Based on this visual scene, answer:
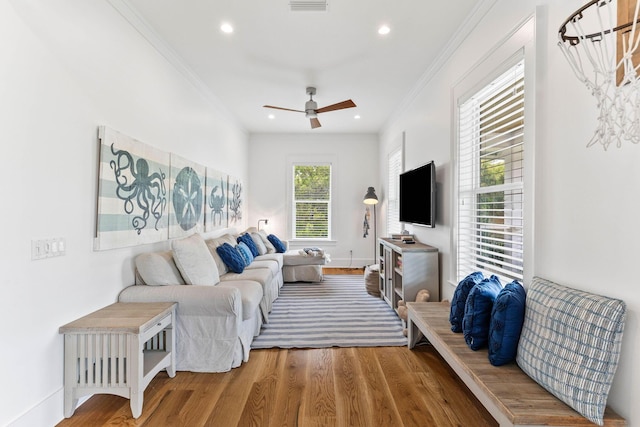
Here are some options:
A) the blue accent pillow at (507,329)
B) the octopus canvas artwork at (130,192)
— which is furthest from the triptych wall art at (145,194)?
the blue accent pillow at (507,329)

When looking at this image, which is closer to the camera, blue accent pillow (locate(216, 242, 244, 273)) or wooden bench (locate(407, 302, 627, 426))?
wooden bench (locate(407, 302, 627, 426))

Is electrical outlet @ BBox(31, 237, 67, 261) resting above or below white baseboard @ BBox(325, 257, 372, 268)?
above

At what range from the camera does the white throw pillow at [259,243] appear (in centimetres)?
517

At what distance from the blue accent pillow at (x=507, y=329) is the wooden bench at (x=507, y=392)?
6 centimetres

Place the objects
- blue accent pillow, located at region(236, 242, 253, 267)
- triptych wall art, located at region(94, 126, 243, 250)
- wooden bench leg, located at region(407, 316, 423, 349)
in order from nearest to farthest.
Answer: triptych wall art, located at region(94, 126, 243, 250) < wooden bench leg, located at region(407, 316, 423, 349) < blue accent pillow, located at region(236, 242, 253, 267)

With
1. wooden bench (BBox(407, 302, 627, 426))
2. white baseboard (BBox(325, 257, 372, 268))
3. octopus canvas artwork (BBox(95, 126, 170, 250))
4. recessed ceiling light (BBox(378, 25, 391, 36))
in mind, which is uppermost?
recessed ceiling light (BBox(378, 25, 391, 36))

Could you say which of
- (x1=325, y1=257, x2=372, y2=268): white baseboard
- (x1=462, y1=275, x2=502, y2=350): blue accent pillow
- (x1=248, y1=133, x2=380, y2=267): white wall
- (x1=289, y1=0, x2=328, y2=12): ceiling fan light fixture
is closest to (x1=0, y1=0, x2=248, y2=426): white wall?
(x1=289, y1=0, x2=328, y2=12): ceiling fan light fixture

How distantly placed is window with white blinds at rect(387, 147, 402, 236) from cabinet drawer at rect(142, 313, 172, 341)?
12.2ft

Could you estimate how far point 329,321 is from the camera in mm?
3570

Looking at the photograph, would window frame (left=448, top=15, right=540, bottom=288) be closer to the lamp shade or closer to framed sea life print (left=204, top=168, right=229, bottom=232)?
framed sea life print (left=204, top=168, right=229, bottom=232)

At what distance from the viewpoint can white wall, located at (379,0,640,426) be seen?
136 centimetres

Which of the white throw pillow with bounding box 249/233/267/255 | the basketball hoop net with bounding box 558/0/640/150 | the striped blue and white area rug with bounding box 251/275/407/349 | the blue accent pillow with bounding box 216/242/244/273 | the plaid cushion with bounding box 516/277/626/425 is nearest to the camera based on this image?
the basketball hoop net with bounding box 558/0/640/150

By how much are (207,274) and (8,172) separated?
66.2 inches

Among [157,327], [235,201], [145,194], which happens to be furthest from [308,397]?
[235,201]
